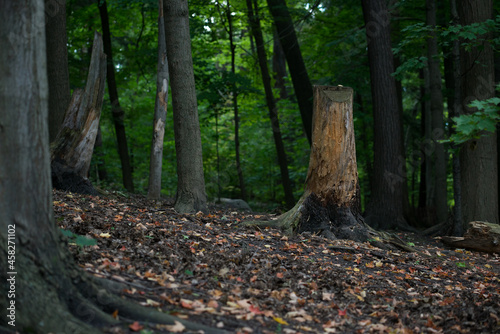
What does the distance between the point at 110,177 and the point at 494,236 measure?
14.3 metres

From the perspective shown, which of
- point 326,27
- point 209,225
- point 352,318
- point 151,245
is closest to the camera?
point 352,318

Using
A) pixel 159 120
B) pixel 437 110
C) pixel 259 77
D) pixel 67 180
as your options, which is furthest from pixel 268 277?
pixel 259 77

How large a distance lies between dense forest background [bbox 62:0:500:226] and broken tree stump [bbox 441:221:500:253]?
1592 millimetres

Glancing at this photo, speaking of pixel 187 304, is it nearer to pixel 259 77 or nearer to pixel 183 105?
pixel 183 105

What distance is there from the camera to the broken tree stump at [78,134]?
830 cm

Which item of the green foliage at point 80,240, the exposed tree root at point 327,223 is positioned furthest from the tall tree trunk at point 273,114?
the green foliage at point 80,240

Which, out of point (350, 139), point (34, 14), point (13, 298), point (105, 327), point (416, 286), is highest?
point (34, 14)

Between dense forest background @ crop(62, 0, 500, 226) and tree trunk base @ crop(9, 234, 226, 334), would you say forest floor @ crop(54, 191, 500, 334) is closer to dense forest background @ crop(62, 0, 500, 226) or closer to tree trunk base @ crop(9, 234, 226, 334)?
tree trunk base @ crop(9, 234, 226, 334)

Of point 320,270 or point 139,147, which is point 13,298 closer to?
point 320,270

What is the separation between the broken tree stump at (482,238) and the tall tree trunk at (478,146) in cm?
87

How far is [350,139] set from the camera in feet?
24.4

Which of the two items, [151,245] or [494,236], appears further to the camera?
[494,236]

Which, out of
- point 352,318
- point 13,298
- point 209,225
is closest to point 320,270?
point 352,318

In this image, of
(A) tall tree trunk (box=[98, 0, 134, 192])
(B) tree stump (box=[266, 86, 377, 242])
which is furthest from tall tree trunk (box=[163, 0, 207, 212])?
(A) tall tree trunk (box=[98, 0, 134, 192])
